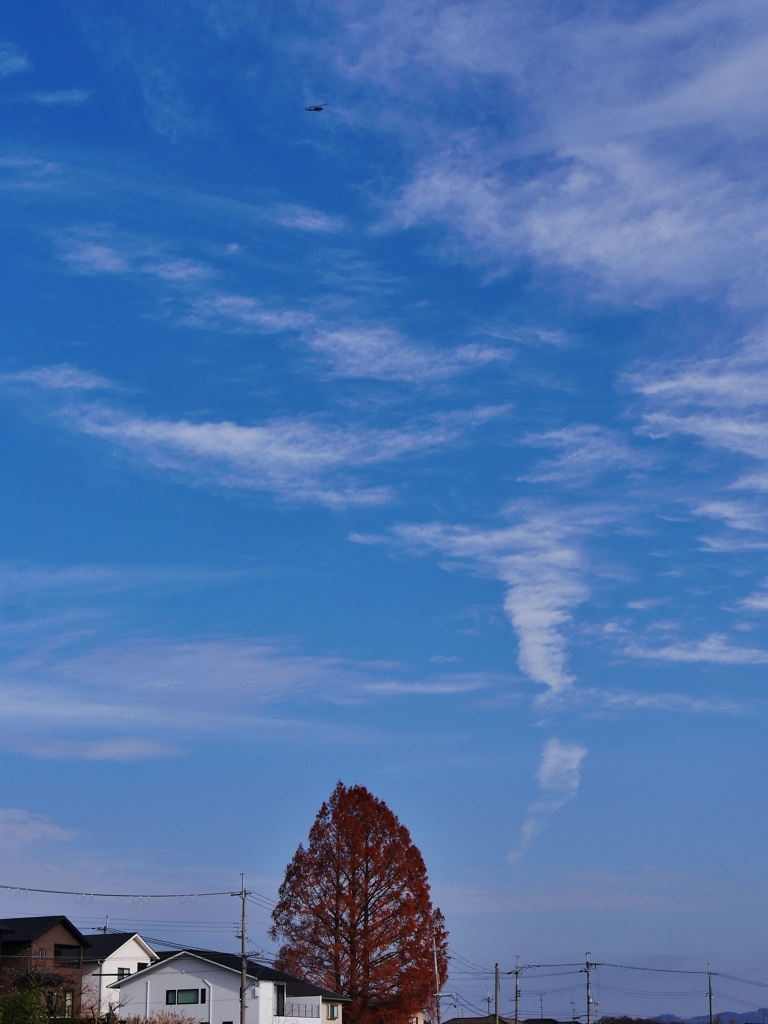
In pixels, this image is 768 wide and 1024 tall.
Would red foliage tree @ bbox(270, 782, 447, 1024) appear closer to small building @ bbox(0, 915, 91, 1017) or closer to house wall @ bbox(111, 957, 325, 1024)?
house wall @ bbox(111, 957, 325, 1024)

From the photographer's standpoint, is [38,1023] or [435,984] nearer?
[38,1023]

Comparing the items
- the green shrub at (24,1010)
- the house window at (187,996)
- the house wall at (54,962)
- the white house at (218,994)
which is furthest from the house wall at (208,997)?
the green shrub at (24,1010)

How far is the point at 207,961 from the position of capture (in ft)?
213

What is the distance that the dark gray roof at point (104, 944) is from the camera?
82756 mm

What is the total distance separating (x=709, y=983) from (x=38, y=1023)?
104 metres

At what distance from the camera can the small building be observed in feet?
233

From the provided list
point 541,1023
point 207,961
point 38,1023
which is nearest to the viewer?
point 38,1023

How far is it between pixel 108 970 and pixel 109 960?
0.74 meters

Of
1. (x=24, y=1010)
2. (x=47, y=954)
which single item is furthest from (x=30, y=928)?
(x=24, y=1010)

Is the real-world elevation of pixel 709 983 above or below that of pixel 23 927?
below

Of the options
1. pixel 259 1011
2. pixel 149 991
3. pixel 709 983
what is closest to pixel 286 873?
pixel 259 1011

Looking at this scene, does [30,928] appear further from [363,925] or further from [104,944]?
[363,925]

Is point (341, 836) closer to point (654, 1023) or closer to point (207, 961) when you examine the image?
point (207, 961)

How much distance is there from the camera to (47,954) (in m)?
75.7
